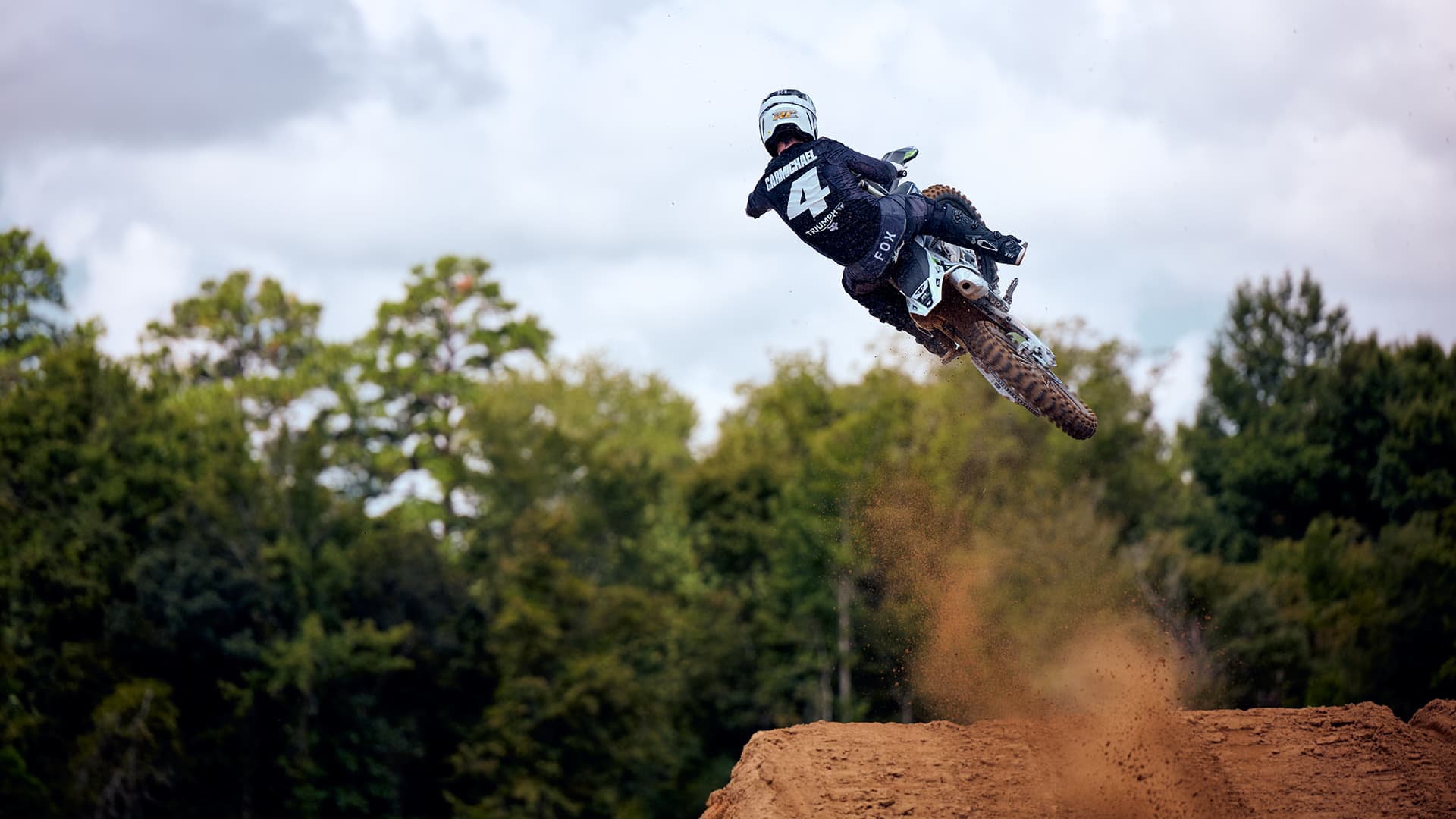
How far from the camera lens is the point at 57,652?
44.5 m

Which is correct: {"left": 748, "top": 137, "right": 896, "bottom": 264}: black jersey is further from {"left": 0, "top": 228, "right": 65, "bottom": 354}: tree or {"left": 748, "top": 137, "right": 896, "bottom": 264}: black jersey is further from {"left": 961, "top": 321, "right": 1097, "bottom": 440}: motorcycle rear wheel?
{"left": 0, "top": 228, "right": 65, "bottom": 354}: tree

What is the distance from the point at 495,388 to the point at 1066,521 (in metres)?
30.0

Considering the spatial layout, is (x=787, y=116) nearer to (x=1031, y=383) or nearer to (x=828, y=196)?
(x=828, y=196)

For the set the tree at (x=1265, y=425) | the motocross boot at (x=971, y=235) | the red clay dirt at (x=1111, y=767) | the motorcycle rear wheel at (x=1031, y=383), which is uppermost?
the tree at (x=1265, y=425)

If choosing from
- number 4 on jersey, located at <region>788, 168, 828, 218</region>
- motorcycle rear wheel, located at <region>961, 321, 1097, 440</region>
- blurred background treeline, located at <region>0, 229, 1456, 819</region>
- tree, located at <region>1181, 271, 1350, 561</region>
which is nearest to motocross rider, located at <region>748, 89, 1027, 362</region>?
number 4 on jersey, located at <region>788, 168, 828, 218</region>

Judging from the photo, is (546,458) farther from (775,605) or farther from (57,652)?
(57,652)

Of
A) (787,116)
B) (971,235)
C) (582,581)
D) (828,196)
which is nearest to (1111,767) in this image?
(971,235)

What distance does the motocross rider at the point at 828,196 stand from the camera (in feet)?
47.4

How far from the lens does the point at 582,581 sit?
Answer: 159ft

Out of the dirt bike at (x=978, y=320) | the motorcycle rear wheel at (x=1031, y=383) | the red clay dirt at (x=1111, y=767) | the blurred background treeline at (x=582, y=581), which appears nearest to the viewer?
the motorcycle rear wheel at (x=1031, y=383)

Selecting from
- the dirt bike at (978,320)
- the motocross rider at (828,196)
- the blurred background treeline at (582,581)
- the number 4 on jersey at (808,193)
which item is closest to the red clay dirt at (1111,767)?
the dirt bike at (978,320)

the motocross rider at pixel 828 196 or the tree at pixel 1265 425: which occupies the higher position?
the tree at pixel 1265 425

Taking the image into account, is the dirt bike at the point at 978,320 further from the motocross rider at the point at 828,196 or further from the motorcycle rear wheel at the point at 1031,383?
the motocross rider at the point at 828,196

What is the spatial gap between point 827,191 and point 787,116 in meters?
0.81
